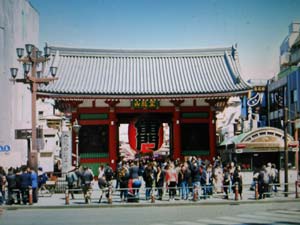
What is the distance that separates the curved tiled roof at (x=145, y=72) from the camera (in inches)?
1326

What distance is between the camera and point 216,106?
112ft

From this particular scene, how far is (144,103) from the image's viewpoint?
109 feet

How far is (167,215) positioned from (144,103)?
→ 55.3ft

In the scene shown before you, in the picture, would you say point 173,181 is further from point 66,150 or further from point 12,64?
point 12,64

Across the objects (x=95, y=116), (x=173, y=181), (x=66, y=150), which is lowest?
(x=173, y=181)

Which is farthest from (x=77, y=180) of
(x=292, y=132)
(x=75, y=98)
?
(x=292, y=132)

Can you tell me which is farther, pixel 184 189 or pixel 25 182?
pixel 184 189

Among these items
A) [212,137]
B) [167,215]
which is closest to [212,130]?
[212,137]

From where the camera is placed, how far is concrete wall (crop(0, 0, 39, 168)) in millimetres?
43750

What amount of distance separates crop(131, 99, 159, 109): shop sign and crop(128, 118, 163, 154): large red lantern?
2.86 m

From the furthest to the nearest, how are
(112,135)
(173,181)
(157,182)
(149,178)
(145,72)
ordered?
(145,72), (112,135), (157,182), (149,178), (173,181)

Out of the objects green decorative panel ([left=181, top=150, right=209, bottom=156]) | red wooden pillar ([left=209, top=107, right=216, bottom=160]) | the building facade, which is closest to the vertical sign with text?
the building facade

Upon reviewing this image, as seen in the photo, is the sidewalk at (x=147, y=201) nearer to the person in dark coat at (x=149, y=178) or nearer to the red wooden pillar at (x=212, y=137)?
the person in dark coat at (x=149, y=178)

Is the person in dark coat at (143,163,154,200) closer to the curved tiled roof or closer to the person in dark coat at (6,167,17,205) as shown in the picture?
the person in dark coat at (6,167,17,205)
